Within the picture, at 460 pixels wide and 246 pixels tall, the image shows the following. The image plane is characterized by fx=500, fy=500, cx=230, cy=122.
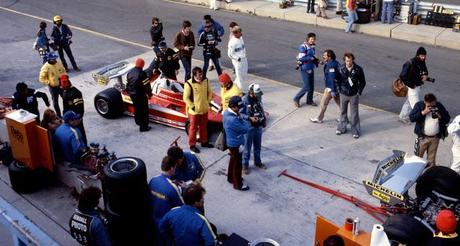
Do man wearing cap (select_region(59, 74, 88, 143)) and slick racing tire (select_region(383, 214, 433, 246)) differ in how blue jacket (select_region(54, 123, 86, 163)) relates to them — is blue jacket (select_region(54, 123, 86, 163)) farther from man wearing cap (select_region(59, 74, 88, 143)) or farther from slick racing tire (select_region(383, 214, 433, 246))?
slick racing tire (select_region(383, 214, 433, 246))

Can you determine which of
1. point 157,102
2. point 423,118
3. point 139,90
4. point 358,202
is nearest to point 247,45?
point 157,102

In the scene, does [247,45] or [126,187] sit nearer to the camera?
[126,187]

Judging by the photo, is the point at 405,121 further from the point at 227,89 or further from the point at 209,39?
the point at 209,39

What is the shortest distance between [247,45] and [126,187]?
37.6ft

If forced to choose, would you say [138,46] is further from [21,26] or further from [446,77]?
[446,77]

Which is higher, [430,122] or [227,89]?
[227,89]

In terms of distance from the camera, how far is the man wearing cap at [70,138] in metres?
7.98

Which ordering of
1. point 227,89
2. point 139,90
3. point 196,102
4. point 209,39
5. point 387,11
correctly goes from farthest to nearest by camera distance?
point 387,11, point 209,39, point 139,90, point 196,102, point 227,89

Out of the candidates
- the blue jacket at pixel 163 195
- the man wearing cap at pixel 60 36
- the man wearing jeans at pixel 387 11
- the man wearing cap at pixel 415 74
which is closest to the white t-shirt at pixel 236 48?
the man wearing cap at pixel 415 74

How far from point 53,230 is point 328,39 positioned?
11.9 metres

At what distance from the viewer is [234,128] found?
8188 mm

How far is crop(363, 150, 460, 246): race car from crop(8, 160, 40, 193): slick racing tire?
217 inches

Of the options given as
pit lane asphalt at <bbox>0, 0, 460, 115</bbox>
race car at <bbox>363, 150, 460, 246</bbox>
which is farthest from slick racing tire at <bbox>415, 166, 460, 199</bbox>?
pit lane asphalt at <bbox>0, 0, 460, 115</bbox>

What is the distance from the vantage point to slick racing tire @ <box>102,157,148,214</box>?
559cm
